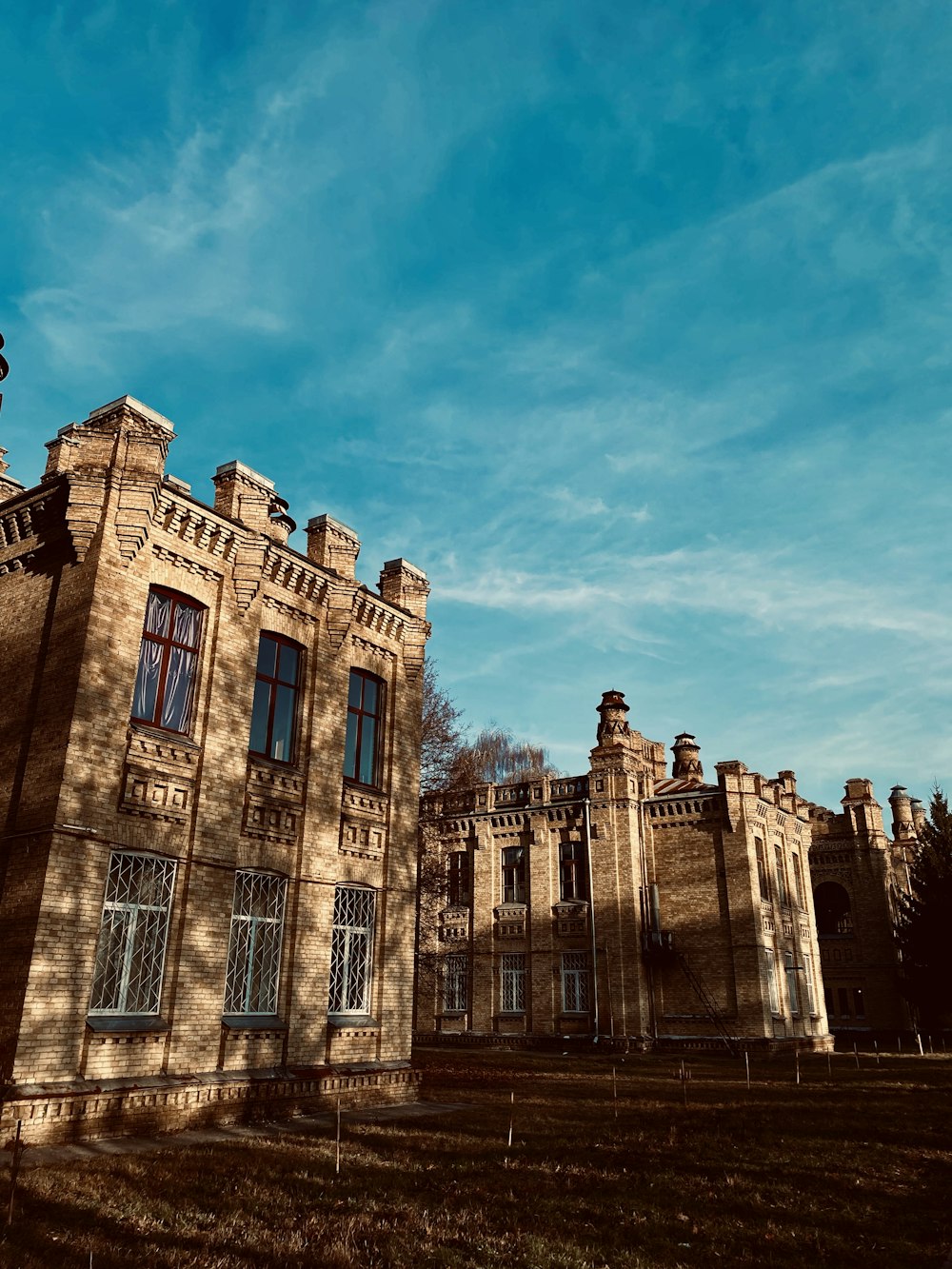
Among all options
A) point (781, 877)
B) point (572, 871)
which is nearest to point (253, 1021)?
point (572, 871)

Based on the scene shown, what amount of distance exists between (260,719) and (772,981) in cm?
2642

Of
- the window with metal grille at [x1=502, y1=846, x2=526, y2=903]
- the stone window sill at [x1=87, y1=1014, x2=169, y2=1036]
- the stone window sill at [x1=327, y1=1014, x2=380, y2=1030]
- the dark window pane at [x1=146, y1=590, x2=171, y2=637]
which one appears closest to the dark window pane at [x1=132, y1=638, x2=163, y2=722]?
the dark window pane at [x1=146, y1=590, x2=171, y2=637]

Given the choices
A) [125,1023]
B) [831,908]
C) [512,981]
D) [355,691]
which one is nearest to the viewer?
[125,1023]

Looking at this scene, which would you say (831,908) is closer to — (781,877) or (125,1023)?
(781,877)

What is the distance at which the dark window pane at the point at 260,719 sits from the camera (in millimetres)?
16094

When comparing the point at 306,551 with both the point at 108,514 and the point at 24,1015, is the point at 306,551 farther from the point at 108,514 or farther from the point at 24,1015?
the point at 24,1015

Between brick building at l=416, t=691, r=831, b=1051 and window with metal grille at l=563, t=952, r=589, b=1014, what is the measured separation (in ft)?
0.17

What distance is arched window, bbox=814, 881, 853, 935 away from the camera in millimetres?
47500

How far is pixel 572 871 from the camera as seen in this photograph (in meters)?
36.4

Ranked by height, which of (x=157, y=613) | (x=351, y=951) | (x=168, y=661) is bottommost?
(x=351, y=951)

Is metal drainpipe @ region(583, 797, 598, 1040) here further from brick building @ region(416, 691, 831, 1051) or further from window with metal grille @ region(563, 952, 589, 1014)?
window with metal grille @ region(563, 952, 589, 1014)

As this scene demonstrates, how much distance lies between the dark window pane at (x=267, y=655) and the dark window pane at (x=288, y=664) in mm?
183

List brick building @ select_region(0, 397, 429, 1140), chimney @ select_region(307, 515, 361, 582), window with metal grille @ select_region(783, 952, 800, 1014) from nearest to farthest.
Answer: brick building @ select_region(0, 397, 429, 1140)
chimney @ select_region(307, 515, 361, 582)
window with metal grille @ select_region(783, 952, 800, 1014)

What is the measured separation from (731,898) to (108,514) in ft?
91.4
